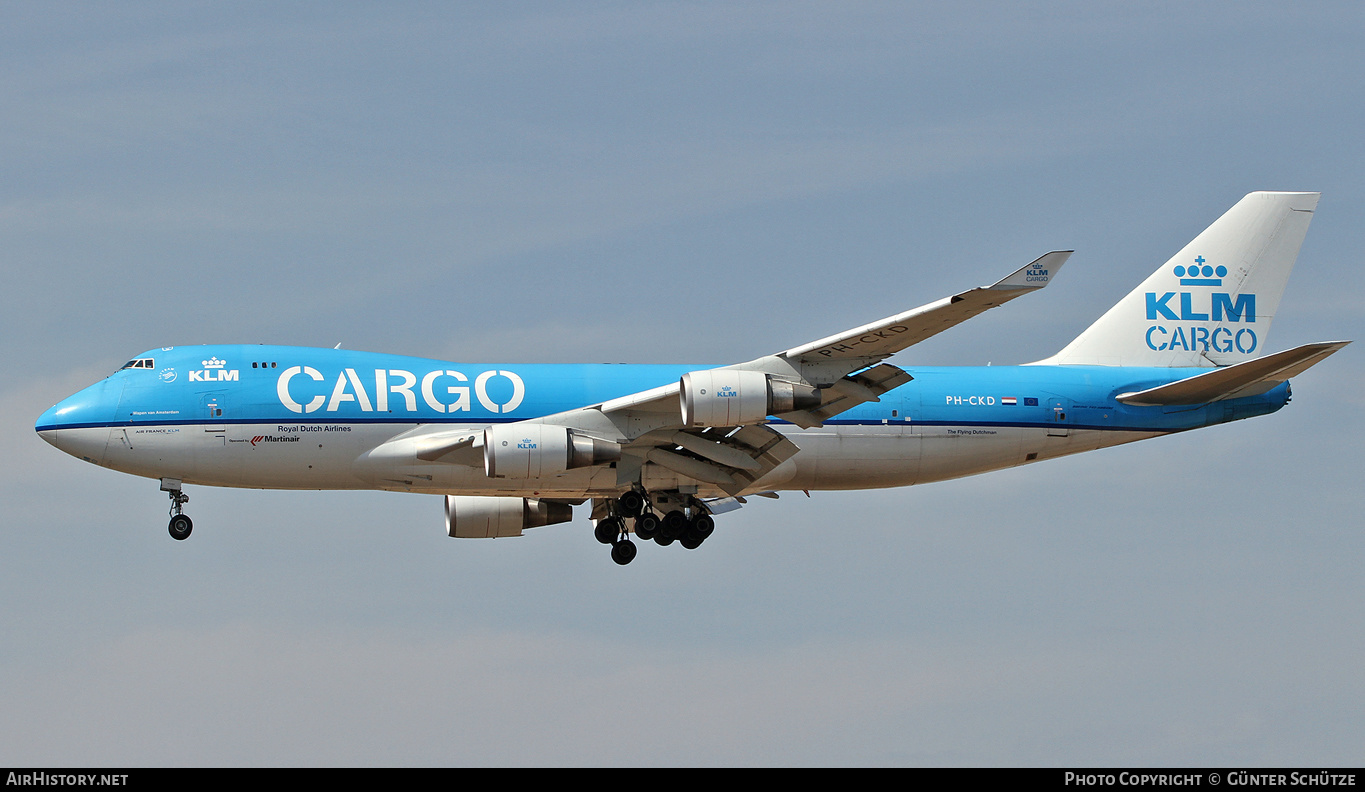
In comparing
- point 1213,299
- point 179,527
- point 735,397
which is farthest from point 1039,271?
point 179,527

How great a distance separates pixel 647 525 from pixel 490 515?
6.29 metres

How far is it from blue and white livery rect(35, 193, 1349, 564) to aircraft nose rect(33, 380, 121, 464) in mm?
50

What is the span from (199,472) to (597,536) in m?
10.5

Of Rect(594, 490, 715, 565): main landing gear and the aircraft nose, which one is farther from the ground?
the aircraft nose

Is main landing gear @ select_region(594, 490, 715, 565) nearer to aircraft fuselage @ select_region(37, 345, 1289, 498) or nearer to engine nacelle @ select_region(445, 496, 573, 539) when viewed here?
aircraft fuselage @ select_region(37, 345, 1289, 498)

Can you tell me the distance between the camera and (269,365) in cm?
4203

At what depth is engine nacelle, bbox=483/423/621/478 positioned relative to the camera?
A: 3872 cm

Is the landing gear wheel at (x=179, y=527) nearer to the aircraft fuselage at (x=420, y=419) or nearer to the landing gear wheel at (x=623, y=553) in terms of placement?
the aircraft fuselage at (x=420, y=419)

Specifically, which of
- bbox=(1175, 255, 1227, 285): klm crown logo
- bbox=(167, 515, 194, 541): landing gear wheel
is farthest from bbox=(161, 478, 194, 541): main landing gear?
bbox=(1175, 255, 1227, 285): klm crown logo

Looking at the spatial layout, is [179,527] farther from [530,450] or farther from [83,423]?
[530,450]

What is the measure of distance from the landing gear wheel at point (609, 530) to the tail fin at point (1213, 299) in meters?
13.6

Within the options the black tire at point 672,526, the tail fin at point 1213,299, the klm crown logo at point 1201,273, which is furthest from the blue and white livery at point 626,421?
the klm crown logo at point 1201,273

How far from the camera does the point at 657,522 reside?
140ft
